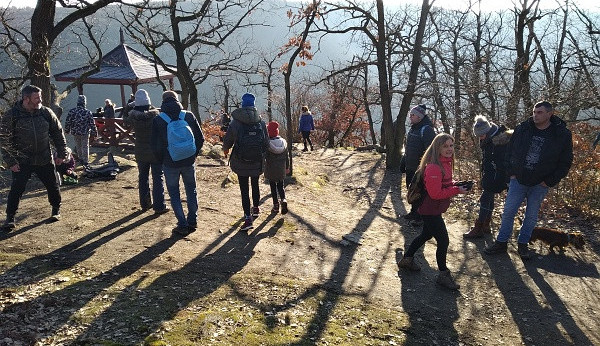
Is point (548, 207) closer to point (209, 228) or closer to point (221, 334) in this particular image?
point (209, 228)

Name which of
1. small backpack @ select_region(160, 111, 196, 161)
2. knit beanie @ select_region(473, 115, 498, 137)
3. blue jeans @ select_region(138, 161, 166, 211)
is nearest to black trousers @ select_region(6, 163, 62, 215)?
blue jeans @ select_region(138, 161, 166, 211)

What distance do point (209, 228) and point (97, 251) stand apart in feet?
4.70

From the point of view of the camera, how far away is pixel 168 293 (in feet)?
13.0

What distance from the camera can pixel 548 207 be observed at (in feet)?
25.5

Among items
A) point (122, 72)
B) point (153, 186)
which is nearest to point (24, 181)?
point (153, 186)

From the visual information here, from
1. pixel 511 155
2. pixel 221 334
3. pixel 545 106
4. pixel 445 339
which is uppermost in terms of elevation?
pixel 545 106

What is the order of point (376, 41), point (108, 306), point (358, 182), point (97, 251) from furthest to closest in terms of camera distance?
point (376, 41) → point (358, 182) → point (97, 251) → point (108, 306)

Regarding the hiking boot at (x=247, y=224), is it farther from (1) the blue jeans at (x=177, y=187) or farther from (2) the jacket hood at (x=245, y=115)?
(2) the jacket hood at (x=245, y=115)

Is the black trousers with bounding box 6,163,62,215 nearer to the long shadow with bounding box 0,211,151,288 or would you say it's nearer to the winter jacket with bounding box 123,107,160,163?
the long shadow with bounding box 0,211,151,288

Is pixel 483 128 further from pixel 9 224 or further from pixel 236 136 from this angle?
pixel 9 224

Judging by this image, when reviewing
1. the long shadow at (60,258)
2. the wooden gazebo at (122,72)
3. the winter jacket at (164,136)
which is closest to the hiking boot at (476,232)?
the winter jacket at (164,136)

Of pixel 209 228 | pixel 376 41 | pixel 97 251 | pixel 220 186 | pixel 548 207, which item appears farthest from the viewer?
pixel 376 41

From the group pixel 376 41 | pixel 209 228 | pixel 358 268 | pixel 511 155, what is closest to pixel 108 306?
pixel 209 228

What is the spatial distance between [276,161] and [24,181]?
10.3 ft
